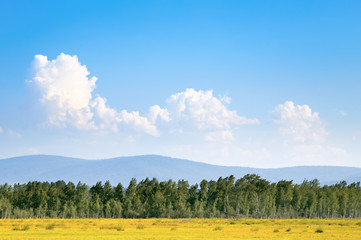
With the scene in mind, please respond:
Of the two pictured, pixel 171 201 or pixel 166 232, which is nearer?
pixel 166 232

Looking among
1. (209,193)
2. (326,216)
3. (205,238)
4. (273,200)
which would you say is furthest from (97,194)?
(205,238)

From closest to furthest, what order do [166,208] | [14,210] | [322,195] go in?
[14,210]
[166,208]
[322,195]

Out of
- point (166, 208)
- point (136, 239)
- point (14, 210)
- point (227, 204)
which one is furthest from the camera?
point (227, 204)

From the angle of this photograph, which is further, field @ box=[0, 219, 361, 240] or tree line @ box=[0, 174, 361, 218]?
tree line @ box=[0, 174, 361, 218]

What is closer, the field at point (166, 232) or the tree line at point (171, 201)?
the field at point (166, 232)

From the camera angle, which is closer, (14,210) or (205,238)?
(205,238)

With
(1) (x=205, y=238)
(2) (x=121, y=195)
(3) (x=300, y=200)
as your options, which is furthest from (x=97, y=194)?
(1) (x=205, y=238)

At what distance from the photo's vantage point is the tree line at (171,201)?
6063 inches

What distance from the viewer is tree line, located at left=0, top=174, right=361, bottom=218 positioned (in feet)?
505

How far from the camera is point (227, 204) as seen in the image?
16925 cm

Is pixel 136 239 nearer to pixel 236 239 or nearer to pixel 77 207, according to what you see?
pixel 236 239

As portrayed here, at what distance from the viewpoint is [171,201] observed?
531 feet

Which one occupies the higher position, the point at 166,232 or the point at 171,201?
the point at 171,201

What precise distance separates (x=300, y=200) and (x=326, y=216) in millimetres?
20605
